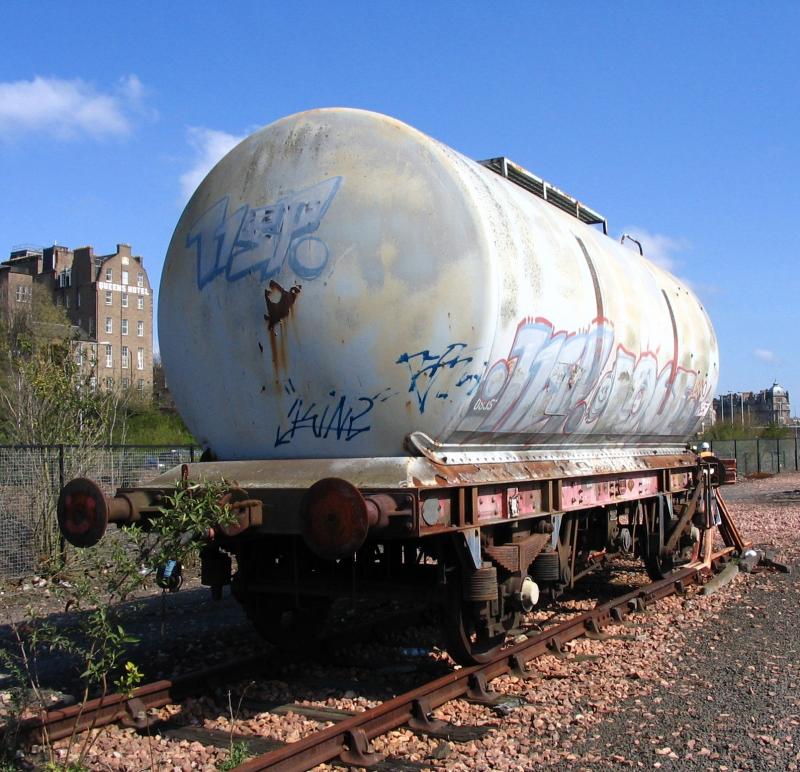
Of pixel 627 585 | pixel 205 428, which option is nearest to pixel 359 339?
pixel 205 428

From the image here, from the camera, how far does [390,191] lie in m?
5.83

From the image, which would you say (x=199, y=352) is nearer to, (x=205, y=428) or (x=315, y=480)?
(x=205, y=428)

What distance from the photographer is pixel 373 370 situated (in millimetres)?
5719

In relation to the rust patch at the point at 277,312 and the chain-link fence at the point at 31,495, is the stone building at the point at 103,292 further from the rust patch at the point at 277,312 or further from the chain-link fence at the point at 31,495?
the rust patch at the point at 277,312

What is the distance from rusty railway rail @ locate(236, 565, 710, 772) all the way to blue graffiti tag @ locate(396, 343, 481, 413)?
1901 millimetres

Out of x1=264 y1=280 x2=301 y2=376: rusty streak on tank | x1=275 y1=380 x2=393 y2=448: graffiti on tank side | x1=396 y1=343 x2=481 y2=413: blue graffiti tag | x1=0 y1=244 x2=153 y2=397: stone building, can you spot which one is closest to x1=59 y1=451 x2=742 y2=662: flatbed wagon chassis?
x1=275 y1=380 x2=393 y2=448: graffiti on tank side

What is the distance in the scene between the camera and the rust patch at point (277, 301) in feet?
19.3

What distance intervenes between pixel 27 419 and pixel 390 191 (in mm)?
9514

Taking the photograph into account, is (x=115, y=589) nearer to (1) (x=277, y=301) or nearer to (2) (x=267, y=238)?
(1) (x=277, y=301)

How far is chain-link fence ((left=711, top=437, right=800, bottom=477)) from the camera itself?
1538 inches

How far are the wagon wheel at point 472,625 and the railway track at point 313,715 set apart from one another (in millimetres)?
103

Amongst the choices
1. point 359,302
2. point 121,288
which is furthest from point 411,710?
point 121,288

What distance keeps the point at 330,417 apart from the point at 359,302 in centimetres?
80

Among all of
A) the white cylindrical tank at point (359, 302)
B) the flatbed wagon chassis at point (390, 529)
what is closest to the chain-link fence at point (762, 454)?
the flatbed wagon chassis at point (390, 529)
